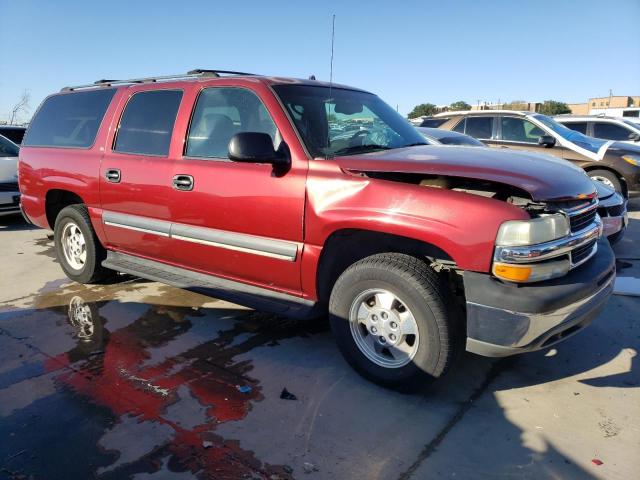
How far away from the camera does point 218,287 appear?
3.86 m

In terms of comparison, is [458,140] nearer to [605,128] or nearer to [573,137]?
[573,137]

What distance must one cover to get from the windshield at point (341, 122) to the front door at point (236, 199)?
147 mm

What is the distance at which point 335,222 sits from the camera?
312 centimetres

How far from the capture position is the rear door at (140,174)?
4.10 meters

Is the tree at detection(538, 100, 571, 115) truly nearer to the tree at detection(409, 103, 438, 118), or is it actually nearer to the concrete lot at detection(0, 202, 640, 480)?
the tree at detection(409, 103, 438, 118)

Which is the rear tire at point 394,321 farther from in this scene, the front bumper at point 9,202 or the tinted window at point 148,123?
the front bumper at point 9,202

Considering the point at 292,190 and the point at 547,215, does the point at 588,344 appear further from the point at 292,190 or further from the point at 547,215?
the point at 292,190

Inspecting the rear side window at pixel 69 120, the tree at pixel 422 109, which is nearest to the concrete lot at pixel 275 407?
the rear side window at pixel 69 120

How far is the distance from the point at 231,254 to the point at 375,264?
1.20 meters

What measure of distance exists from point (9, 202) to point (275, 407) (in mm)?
7296

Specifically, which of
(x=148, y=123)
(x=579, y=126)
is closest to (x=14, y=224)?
(x=148, y=123)

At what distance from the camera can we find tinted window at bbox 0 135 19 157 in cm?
890

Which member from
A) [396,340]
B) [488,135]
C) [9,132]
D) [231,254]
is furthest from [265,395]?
[9,132]

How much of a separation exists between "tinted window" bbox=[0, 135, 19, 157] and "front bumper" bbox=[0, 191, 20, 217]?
1.04 metres
